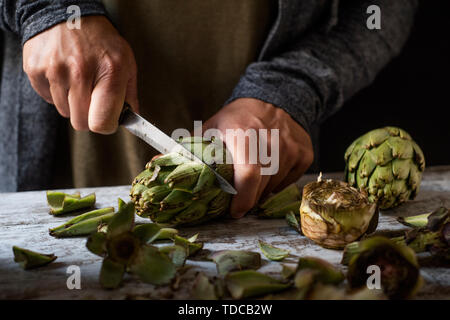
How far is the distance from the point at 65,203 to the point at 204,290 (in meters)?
0.37

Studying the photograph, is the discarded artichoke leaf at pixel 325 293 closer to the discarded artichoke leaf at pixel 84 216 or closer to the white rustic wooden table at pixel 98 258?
the white rustic wooden table at pixel 98 258

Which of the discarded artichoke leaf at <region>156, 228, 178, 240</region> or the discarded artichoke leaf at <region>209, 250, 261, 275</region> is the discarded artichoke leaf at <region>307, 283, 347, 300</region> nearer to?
the discarded artichoke leaf at <region>209, 250, 261, 275</region>

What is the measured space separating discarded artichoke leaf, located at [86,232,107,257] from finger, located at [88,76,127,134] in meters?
0.26

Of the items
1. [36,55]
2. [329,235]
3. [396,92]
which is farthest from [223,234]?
[396,92]

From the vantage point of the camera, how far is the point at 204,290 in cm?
50

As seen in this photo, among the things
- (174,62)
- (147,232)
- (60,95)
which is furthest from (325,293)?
(174,62)

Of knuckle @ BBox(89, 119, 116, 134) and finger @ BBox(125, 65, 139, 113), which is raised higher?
finger @ BBox(125, 65, 139, 113)

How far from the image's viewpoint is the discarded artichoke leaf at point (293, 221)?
26.6 inches

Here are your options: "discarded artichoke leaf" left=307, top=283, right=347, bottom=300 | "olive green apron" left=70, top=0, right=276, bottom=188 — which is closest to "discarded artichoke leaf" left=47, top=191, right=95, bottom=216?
"olive green apron" left=70, top=0, right=276, bottom=188

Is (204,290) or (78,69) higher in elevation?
(78,69)

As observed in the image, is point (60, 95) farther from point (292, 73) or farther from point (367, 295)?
point (367, 295)

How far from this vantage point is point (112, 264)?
1.71 ft

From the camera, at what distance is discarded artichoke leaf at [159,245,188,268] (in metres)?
0.57
